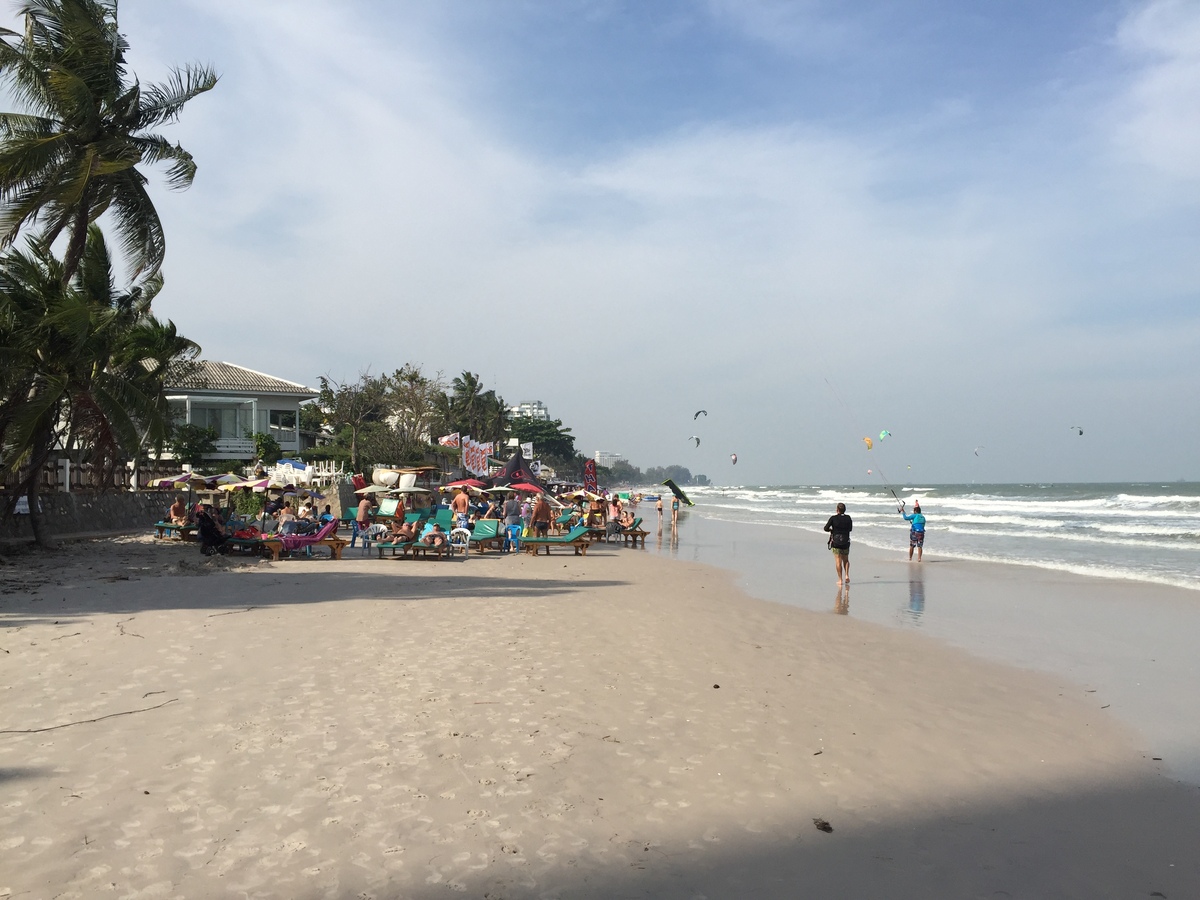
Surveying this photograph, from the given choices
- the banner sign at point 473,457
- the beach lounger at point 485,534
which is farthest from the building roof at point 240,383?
the beach lounger at point 485,534

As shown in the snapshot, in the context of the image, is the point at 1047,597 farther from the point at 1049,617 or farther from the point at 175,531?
the point at 175,531

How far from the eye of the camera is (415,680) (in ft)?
20.9

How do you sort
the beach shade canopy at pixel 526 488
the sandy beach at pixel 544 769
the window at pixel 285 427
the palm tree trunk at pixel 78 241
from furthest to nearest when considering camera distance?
the window at pixel 285 427, the beach shade canopy at pixel 526 488, the palm tree trunk at pixel 78 241, the sandy beach at pixel 544 769

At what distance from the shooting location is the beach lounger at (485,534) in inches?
742

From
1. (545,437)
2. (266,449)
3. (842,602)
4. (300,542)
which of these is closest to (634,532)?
(300,542)

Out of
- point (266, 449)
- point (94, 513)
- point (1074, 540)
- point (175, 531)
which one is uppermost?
point (266, 449)

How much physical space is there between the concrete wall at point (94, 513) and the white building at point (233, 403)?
10.7 meters

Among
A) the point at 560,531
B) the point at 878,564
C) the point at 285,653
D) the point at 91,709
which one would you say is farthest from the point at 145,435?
the point at 878,564

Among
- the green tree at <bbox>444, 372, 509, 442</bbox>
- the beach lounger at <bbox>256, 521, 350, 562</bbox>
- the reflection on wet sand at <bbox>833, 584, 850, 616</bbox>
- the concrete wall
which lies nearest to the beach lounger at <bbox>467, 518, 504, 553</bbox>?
the beach lounger at <bbox>256, 521, 350, 562</bbox>

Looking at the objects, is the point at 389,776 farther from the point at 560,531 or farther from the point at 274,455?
the point at 274,455

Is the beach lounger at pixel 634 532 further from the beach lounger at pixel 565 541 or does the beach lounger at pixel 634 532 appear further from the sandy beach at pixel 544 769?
the sandy beach at pixel 544 769

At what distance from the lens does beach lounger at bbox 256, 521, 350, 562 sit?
16000 mm

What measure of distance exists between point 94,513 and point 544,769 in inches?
837

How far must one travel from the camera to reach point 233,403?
3875 cm
